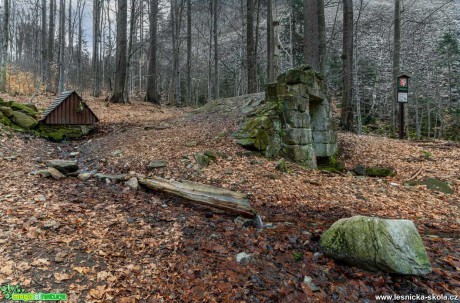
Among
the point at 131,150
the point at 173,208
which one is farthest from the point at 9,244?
the point at 131,150

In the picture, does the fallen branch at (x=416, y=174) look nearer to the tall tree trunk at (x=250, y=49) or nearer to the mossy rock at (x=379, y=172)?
the mossy rock at (x=379, y=172)

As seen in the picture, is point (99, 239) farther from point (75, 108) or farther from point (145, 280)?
point (75, 108)

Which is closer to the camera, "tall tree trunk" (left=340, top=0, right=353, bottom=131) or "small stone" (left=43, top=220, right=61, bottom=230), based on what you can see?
"small stone" (left=43, top=220, right=61, bottom=230)

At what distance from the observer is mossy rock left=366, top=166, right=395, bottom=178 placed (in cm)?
691

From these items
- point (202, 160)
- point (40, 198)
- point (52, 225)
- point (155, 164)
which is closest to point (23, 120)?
point (155, 164)

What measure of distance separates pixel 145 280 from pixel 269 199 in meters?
2.72

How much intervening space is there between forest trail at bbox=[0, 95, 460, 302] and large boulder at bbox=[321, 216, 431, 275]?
4.6 inches

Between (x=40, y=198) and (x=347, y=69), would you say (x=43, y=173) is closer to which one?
(x=40, y=198)

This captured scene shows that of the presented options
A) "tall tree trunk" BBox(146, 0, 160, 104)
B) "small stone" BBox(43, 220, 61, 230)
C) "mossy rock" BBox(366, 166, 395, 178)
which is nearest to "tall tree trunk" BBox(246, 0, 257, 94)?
"tall tree trunk" BBox(146, 0, 160, 104)

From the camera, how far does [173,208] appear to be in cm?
411

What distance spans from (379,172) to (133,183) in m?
6.21

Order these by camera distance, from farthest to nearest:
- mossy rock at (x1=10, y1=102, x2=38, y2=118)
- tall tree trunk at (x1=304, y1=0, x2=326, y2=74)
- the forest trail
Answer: tall tree trunk at (x1=304, y1=0, x2=326, y2=74) → mossy rock at (x1=10, y1=102, x2=38, y2=118) → the forest trail

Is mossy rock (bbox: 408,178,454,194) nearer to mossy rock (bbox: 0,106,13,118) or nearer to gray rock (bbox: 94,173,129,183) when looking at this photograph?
A: gray rock (bbox: 94,173,129,183)

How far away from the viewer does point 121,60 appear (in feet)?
43.7
